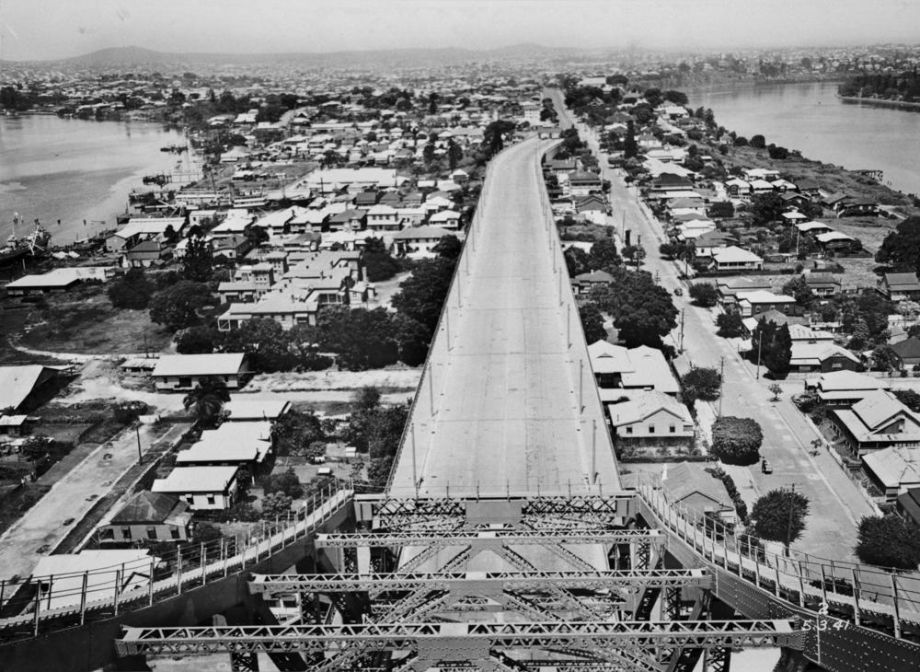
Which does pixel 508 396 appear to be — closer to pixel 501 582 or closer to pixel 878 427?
pixel 878 427

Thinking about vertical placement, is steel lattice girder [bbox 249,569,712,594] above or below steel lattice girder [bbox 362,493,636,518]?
above

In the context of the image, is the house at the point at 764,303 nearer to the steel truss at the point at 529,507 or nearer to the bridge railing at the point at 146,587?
the steel truss at the point at 529,507

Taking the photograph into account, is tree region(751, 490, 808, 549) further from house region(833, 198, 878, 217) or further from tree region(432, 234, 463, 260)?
house region(833, 198, 878, 217)

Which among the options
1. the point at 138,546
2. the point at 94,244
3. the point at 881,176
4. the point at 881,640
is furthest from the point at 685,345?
the point at 881,176

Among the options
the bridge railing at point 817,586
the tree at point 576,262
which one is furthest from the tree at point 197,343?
the bridge railing at point 817,586

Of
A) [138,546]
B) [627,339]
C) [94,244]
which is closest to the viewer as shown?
[138,546]

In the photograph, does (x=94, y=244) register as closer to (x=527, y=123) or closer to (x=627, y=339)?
(x=627, y=339)

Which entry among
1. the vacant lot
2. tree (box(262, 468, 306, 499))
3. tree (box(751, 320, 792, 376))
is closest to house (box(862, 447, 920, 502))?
tree (box(751, 320, 792, 376))
